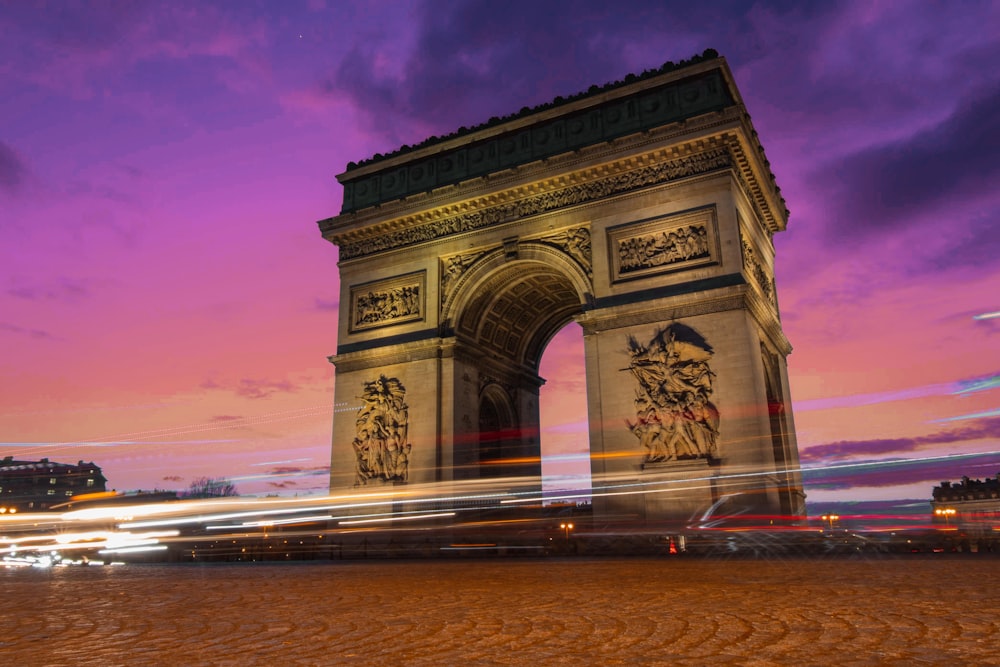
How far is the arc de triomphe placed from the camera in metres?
18.5

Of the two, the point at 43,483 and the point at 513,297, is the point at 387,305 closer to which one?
the point at 513,297

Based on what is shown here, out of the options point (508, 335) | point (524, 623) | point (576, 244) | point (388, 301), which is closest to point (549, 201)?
point (576, 244)

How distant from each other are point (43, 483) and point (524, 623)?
263ft

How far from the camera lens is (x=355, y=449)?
23.3 m

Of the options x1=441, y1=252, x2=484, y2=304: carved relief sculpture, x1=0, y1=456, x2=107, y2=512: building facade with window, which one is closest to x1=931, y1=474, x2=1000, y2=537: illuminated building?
x1=441, y1=252, x2=484, y2=304: carved relief sculpture

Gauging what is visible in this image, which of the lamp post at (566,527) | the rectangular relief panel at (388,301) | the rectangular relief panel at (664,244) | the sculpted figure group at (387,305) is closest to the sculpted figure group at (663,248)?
the rectangular relief panel at (664,244)

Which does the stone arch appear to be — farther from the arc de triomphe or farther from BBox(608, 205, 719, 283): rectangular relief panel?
BBox(608, 205, 719, 283): rectangular relief panel

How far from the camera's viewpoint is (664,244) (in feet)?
66.5

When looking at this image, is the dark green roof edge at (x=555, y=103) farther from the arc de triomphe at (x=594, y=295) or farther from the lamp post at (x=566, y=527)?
the lamp post at (x=566, y=527)

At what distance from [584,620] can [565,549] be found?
535 inches

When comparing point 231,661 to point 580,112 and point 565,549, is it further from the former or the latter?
point 580,112

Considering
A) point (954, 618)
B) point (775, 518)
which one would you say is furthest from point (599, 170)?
point (954, 618)

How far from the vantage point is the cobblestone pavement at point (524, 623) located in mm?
3238

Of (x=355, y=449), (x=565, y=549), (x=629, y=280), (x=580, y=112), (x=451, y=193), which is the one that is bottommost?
(x=565, y=549)
